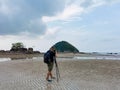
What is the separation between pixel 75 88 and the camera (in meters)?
16.5

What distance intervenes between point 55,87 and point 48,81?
2.67 meters

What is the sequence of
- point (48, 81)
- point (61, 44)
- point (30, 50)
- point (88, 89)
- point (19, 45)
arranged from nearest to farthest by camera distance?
1. point (88, 89)
2. point (48, 81)
3. point (30, 50)
4. point (19, 45)
5. point (61, 44)

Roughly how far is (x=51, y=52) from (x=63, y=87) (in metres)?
3.49

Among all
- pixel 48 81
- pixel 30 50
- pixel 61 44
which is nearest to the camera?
pixel 48 81

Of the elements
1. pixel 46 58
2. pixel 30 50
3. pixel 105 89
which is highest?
pixel 30 50

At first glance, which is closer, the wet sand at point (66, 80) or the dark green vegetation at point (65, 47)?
the wet sand at point (66, 80)

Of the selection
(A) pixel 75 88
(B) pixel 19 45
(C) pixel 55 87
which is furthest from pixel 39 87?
(B) pixel 19 45

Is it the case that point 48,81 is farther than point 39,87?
Yes

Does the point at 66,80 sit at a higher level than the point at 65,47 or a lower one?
lower

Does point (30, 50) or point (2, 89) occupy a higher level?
point (30, 50)

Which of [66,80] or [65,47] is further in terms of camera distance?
[65,47]

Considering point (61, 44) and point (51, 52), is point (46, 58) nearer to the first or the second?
point (51, 52)

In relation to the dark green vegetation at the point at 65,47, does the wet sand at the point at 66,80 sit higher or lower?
lower

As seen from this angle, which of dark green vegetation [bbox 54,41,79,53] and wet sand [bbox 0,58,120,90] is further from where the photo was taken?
dark green vegetation [bbox 54,41,79,53]
